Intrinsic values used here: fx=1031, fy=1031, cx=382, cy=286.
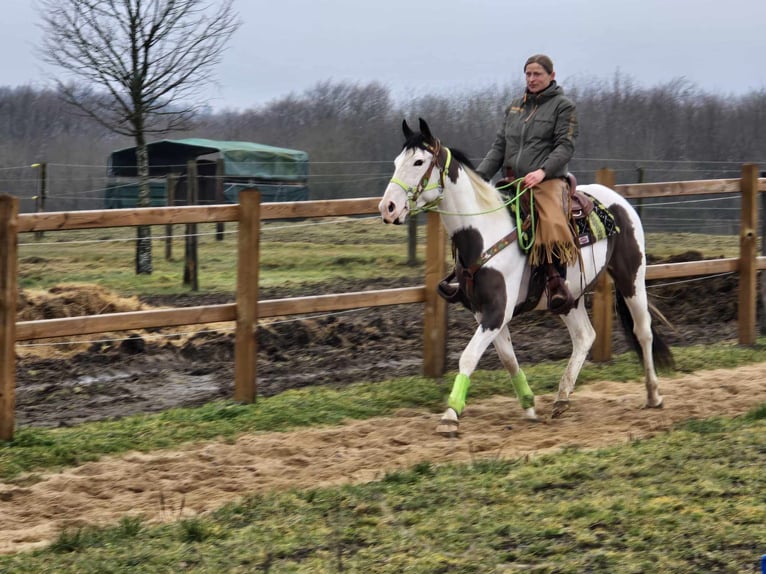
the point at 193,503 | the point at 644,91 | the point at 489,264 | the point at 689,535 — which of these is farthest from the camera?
the point at 644,91

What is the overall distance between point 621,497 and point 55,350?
20.9 ft

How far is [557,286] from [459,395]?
1115 mm

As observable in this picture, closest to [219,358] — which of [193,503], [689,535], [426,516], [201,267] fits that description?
[193,503]

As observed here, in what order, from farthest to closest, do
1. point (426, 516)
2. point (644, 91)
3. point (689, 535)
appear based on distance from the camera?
point (644, 91), point (426, 516), point (689, 535)

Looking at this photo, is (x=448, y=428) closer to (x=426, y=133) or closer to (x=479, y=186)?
(x=479, y=186)

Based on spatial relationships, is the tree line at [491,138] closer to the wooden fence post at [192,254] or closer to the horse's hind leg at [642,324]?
the wooden fence post at [192,254]

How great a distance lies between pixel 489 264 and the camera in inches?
267

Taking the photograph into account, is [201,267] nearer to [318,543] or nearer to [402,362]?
[402,362]

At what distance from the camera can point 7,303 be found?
6.20 meters

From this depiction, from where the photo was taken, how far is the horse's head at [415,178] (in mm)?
6309

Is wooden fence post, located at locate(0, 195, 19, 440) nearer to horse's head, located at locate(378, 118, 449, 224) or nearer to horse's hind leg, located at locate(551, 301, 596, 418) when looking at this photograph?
horse's head, located at locate(378, 118, 449, 224)

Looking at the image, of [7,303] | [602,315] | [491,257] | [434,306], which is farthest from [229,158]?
[7,303]

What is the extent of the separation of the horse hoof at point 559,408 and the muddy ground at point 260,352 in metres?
1.59

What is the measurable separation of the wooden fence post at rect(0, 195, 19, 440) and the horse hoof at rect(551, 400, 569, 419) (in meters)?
3.59
